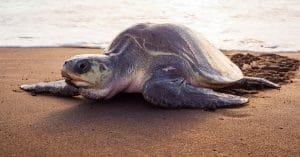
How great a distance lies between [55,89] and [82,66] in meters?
0.55

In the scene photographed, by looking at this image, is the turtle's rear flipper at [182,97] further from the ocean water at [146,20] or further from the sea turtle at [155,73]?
the ocean water at [146,20]

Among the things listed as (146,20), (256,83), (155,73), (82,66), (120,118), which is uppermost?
(82,66)

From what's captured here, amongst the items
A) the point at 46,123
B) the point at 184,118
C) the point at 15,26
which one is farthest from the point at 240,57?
the point at 15,26

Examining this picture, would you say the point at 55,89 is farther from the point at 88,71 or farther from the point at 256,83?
the point at 256,83

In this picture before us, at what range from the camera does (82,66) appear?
10.1ft

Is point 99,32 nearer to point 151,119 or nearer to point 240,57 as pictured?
point 240,57

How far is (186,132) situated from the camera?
2.66 m

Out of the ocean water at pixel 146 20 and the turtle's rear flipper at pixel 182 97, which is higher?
the turtle's rear flipper at pixel 182 97

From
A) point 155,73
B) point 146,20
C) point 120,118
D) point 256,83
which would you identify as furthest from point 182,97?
point 146,20

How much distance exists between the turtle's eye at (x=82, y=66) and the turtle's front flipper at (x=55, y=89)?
41cm

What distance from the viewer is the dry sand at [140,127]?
2396mm

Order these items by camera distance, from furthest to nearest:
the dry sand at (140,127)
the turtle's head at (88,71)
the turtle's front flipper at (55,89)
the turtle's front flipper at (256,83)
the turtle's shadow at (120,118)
→ the turtle's front flipper at (256,83) < the turtle's front flipper at (55,89) < the turtle's head at (88,71) < the turtle's shadow at (120,118) < the dry sand at (140,127)

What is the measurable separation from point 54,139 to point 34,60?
273 cm

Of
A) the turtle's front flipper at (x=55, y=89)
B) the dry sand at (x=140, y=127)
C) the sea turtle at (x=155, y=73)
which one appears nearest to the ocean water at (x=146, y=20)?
the sea turtle at (x=155, y=73)
